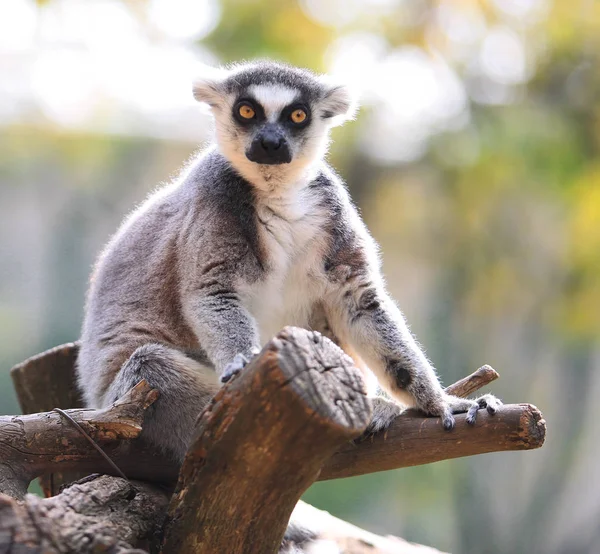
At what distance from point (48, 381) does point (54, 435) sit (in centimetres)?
152

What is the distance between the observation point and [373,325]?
333 cm

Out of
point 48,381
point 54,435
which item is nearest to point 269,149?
point 54,435

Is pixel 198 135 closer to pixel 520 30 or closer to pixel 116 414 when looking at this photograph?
pixel 520 30

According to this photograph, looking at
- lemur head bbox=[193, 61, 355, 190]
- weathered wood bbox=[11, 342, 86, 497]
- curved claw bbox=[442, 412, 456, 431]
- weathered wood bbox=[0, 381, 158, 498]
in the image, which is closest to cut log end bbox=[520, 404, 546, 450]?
curved claw bbox=[442, 412, 456, 431]

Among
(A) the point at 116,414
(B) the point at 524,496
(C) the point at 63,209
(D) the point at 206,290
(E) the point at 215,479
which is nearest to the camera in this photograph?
(E) the point at 215,479

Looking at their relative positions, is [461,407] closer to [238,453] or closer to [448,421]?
[448,421]

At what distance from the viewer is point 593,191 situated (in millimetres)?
7738

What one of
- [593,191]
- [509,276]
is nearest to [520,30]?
[593,191]

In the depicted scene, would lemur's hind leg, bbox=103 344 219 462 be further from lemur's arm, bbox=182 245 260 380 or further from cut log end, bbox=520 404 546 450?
cut log end, bbox=520 404 546 450

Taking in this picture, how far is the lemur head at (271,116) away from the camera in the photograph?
3.35m

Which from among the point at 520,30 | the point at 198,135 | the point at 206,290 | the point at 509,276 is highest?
the point at 520,30

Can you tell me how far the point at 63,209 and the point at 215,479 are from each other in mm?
5149

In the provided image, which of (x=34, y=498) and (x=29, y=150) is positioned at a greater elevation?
(x=29, y=150)

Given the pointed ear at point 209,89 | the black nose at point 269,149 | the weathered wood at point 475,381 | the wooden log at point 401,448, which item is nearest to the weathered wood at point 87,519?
the wooden log at point 401,448
